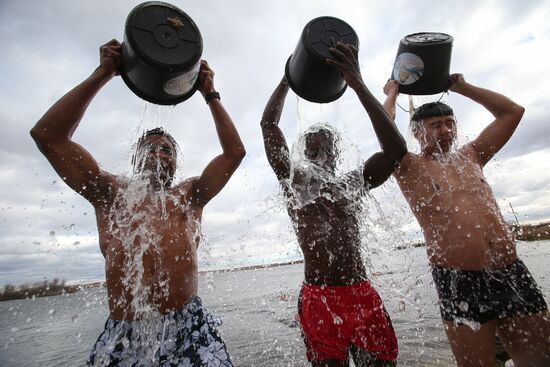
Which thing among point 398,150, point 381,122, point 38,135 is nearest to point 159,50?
point 38,135

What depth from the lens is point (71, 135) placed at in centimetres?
234

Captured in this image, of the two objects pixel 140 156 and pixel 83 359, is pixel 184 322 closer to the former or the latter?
pixel 140 156

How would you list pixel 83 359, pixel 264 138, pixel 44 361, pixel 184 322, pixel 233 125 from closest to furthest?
pixel 184 322
pixel 233 125
pixel 264 138
pixel 83 359
pixel 44 361

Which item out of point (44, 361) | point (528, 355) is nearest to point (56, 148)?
point (528, 355)

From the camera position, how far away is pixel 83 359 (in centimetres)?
768

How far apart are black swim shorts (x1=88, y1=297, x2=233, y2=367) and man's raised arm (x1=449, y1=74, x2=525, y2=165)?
9.73ft

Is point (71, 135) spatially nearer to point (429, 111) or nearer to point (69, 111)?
point (69, 111)

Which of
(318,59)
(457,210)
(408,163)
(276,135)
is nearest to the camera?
(318,59)

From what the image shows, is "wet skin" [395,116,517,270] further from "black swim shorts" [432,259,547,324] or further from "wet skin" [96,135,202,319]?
"wet skin" [96,135,202,319]

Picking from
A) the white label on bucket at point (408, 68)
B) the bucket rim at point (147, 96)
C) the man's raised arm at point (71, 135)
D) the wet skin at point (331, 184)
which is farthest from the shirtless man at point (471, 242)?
the man's raised arm at point (71, 135)

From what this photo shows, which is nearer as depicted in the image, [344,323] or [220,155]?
Result: [344,323]

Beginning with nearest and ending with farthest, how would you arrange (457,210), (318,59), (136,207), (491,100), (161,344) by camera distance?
(161,344) → (136,207) → (318,59) → (457,210) → (491,100)

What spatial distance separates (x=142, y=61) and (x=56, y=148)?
2.86ft

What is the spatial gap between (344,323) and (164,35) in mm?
2459
